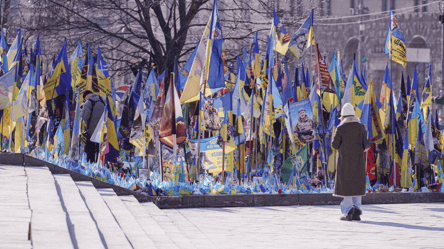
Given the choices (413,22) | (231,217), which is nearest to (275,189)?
(231,217)

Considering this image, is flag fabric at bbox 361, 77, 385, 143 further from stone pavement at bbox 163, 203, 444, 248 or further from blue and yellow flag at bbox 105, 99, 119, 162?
blue and yellow flag at bbox 105, 99, 119, 162

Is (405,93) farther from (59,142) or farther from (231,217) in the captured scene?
(59,142)

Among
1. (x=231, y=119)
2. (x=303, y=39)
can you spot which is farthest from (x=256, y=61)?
(x=231, y=119)

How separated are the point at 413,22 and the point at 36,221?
41.1 meters

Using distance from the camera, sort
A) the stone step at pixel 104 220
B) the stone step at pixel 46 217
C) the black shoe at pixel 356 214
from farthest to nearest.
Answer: the black shoe at pixel 356 214 < the stone step at pixel 104 220 < the stone step at pixel 46 217

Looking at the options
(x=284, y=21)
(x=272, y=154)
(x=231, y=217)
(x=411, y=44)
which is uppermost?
(x=411, y=44)

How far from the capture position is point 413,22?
43.5m

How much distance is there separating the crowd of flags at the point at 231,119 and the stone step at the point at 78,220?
1.95 metres

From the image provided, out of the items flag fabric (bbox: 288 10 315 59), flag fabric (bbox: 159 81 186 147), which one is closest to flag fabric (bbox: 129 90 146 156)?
flag fabric (bbox: 159 81 186 147)

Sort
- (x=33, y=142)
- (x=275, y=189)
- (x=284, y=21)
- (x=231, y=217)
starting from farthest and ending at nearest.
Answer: (x=284, y=21) < (x=33, y=142) < (x=275, y=189) < (x=231, y=217)

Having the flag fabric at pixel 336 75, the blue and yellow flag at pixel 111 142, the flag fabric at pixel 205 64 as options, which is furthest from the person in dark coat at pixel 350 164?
the blue and yellow flag at pixel 111 142

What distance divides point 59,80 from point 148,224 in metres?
5.09

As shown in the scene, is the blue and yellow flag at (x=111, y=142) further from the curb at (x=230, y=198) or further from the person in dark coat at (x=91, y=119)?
the curb at (x=230, y=198)

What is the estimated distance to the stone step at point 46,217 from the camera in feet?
15.1
